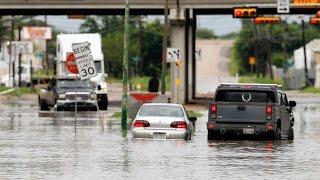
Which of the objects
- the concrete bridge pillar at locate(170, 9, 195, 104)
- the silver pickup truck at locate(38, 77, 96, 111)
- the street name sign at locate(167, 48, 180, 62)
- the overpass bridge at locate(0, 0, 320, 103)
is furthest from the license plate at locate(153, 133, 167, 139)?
the overpass bridge at locate(0, 0, 320, 103)

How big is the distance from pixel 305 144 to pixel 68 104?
2567cm

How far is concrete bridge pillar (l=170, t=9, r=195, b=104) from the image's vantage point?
202 feet

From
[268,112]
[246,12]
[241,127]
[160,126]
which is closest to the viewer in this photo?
[160,126]

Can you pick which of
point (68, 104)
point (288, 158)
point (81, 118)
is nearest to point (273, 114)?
point (288, 158)

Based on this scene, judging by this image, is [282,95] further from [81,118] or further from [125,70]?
[81,118]

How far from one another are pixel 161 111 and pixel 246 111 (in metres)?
2.61

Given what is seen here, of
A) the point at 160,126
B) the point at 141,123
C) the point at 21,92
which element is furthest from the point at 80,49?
the point at 21,92

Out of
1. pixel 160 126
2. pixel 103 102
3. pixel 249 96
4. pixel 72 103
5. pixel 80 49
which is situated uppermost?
pixel 80 49

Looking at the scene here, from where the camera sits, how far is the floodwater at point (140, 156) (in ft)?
71.7

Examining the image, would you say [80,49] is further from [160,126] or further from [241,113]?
[241,113]

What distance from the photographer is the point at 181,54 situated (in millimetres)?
62750

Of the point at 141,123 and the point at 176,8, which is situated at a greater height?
the point at 176,8

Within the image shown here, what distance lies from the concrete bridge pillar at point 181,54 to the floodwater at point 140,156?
2058 centimetres

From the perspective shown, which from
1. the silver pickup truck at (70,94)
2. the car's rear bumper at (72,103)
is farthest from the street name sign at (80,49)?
the car's rear bumper at (72,103)
